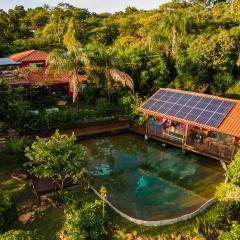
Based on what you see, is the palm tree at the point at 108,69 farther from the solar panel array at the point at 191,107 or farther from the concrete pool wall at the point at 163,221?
the concrete pool wall at the point at 163,221

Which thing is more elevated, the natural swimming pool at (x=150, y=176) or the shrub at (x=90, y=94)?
the shrub at (x=90, y=94)

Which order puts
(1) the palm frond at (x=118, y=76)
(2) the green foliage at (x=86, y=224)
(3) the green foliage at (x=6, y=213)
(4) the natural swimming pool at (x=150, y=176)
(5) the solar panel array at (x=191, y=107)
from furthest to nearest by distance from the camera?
1. (1) the palm frond at (x=118, y=76)
2. (5) the solar panel array at (x=191, y=107)
3. (4) the natural swimming pool at (x=150, y=176)
4. (2) the green foliage at (x=86, y=224)
5. (3) the green foliage at (x=6, y=213)

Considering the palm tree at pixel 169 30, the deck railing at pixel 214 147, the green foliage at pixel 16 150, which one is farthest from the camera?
the palm tree at pixel 169 30

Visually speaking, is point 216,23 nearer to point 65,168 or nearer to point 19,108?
point 19,108

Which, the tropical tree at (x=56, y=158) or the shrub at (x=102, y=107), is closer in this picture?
the tropical tree at (x=56, y=158)

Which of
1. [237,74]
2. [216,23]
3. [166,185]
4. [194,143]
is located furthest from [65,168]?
[216,23]

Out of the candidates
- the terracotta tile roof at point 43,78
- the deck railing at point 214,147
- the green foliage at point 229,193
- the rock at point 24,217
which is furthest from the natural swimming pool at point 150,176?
the terracotta tile roof at point 43,78

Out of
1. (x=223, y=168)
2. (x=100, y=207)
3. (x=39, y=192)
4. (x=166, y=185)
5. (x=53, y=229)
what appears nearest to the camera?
(x=53, y=229)
